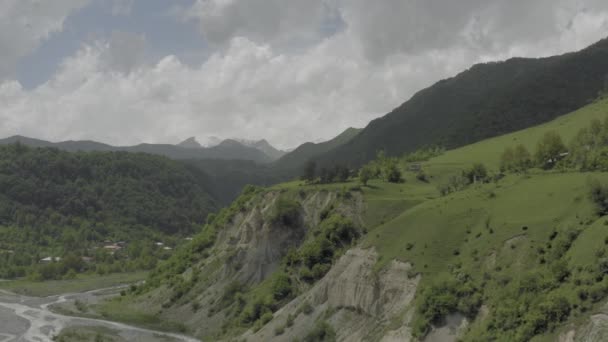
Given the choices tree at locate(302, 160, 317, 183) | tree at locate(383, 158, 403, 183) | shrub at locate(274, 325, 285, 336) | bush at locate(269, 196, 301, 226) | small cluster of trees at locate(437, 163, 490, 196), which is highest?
tree at locate(302, 160, 317, 183)

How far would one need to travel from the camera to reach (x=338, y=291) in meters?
66.4

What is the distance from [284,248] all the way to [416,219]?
31.2m

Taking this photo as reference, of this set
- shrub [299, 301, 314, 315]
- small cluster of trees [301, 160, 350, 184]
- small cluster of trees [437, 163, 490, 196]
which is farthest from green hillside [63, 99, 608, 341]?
small cluster of trees [301, 160, 350, 184]

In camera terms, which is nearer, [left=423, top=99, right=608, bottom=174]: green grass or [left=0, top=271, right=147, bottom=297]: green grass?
[left=423, top=99, right=608, bottom=174]: green grass

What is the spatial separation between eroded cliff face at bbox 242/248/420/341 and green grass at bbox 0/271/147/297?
284 ft

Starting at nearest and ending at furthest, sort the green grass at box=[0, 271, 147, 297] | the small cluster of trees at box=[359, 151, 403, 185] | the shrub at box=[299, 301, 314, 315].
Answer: the shrub at box=[299, 301, 314, 315] < the small cluster of trees at box=[359, 151, 403, 185] < the green grass at box=[0, 271, 147, 297]

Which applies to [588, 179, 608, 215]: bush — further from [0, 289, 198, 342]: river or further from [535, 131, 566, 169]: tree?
[0, 289, 198, 342]: river

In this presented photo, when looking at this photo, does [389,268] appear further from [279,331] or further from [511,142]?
[511,142]

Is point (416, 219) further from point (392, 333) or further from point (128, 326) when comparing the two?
point (128, 326)

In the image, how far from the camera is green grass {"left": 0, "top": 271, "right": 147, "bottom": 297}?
14138 cm

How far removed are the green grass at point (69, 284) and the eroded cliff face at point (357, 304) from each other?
284 feet

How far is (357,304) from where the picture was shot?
62750mm

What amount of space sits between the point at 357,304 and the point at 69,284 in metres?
115

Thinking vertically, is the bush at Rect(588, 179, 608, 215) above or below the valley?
above
